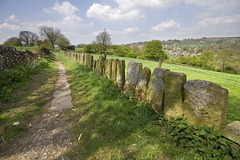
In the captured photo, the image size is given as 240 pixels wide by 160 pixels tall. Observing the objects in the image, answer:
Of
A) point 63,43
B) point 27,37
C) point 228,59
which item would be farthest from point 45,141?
point 27,37

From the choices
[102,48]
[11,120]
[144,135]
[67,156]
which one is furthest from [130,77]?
[102,48]

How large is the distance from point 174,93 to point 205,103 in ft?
1.94

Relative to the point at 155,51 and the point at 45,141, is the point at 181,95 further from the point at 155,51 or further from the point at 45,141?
the point at 155,51

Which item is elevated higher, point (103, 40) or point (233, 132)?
point (103, 40)

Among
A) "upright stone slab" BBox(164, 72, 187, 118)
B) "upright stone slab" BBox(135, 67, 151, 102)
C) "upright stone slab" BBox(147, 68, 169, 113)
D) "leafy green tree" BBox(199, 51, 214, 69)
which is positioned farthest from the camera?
"leafy green tree" BBox(199, 51, 214, 69)

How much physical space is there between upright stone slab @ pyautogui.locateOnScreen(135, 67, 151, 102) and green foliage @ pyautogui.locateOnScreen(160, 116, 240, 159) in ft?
3.96

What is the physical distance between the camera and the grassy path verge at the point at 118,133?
1927mm

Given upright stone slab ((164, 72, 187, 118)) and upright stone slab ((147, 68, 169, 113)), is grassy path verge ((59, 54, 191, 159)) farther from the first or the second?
upright stone slab ((164, 72, 187, 118))

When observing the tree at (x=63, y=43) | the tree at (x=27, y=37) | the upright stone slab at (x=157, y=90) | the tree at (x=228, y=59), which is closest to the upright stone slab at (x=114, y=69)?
the upright stone slab at (x=157, y=90)

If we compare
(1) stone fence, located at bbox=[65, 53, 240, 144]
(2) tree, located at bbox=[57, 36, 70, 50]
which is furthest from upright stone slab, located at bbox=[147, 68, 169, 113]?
(2) tree, located at bbox=[57, 36, 70, 50]

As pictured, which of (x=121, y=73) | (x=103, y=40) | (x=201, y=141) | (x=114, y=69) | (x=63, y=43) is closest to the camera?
(x=201, y=141)

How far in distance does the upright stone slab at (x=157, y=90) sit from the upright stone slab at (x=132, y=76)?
744 mm

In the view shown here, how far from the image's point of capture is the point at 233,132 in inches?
66.2

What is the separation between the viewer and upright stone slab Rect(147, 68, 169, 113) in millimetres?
2809
